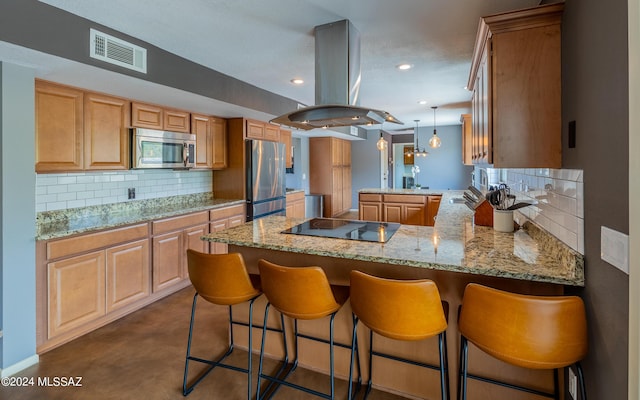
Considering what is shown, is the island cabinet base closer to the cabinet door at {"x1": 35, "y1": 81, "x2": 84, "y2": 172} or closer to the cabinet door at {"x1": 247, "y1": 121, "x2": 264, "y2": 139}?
the cabinet door at {"x1": 35, "y1": 81, "x2": 84, "y2": 172}

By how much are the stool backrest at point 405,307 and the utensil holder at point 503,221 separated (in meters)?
1.19

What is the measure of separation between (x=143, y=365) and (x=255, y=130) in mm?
3397

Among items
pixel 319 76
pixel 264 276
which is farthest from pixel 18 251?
pixel 319 76

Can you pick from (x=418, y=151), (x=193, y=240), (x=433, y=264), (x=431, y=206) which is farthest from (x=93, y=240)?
(x=418, y=151)

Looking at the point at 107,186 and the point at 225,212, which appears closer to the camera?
the point at 107,186

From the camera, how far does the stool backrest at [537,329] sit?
4.10 feet

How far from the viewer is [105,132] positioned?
3.13 m

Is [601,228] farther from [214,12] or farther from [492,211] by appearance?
[214,12]

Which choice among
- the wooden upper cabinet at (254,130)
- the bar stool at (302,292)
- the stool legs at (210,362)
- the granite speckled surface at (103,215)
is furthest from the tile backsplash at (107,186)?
the bar stool at (302,292)

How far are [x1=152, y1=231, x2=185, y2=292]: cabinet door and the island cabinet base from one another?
1.49 meters

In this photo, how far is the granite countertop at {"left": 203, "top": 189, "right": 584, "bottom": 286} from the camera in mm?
1489

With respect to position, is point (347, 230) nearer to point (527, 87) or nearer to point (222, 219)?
point (527, 87)

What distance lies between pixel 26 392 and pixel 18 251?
0.90 meters

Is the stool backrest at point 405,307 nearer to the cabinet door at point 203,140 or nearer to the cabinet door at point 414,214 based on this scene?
the cabinet door at point 203,140
